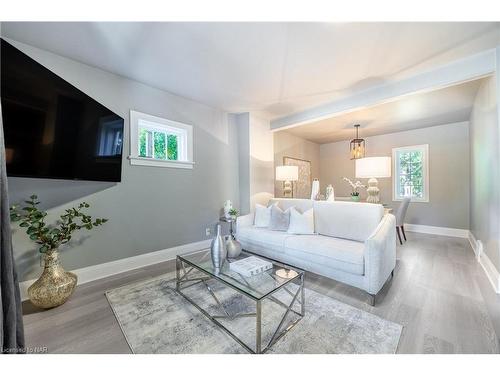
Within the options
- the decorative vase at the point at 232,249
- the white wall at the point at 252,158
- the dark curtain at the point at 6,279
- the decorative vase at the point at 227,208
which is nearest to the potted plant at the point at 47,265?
the dark curtain at the point at 6,279

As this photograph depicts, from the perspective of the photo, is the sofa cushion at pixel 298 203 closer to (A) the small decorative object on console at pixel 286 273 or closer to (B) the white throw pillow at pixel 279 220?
(B) the white throw pillow at pixel 279 220

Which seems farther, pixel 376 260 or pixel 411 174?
pixel 411 174

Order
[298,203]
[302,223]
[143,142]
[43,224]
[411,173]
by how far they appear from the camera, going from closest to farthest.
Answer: [43,224]
[302,223]
[143,142]
[298,203]
[411,173]

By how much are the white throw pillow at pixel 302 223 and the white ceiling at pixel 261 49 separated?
1.77m

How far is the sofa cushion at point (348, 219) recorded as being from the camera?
2328 mm

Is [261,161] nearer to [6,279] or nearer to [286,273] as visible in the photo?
[286,273]

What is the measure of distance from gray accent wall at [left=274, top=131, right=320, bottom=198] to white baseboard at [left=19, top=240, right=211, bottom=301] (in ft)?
8.11

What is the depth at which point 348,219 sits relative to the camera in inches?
98.0

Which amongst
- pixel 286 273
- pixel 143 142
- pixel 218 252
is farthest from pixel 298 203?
pixel 143 142

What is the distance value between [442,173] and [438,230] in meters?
1.27

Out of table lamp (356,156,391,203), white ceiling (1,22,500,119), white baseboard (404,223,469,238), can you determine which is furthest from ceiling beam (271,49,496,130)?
white baseboard (404,223,469,238)

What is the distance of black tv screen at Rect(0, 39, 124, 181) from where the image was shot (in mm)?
1407

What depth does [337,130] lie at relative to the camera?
187 inches
